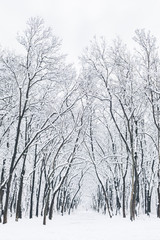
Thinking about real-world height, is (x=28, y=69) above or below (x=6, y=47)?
below

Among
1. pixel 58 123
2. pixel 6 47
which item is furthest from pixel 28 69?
pixel 58 123

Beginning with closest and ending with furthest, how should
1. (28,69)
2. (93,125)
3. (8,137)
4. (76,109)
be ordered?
(28,69) < (8,137) < (76,109) < (93,125)

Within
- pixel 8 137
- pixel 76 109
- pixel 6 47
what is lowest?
pixel 8 137

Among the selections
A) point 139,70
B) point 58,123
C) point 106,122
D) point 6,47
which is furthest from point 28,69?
point 106,122

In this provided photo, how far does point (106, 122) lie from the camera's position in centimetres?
2150

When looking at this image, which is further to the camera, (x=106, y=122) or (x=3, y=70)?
(x=106, y=122)

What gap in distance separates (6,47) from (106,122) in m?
10.1

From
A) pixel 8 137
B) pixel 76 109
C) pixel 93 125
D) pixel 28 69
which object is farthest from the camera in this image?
pixel 93 125

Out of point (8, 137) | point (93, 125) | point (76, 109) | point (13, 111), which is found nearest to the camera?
point (13, 111)

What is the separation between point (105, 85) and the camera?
723 inches

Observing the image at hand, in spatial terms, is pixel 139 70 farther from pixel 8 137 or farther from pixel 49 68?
pixel 8 137

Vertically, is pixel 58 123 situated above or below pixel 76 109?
below

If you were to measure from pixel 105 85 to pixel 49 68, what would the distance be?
16.0ft

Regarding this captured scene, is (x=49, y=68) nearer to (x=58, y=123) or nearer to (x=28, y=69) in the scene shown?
(x=28, y=69)
